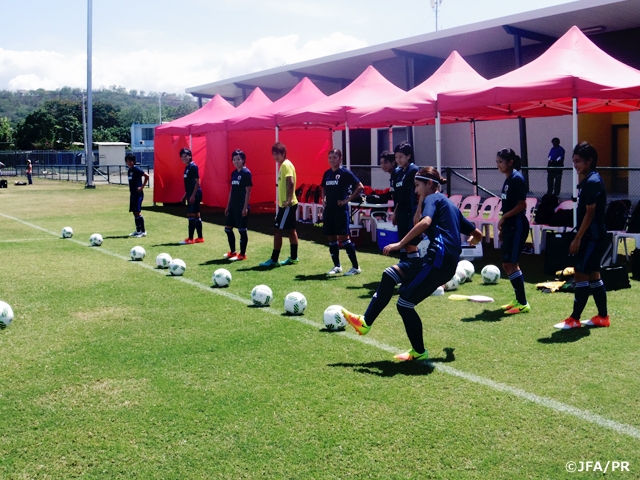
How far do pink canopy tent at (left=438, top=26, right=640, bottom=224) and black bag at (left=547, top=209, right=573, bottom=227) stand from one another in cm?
176

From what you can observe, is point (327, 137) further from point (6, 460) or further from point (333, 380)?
point (6, 460)

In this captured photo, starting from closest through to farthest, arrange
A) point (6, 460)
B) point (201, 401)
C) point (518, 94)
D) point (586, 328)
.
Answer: point (6, 460), point (201, 401), point (586, 328), point (518, 94)

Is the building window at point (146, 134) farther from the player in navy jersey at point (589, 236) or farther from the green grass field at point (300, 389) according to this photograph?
the player in navy jersey at point (589, 236)

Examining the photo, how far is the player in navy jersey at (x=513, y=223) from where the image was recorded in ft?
25.0

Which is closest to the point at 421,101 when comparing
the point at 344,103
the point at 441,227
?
the point at 344,103

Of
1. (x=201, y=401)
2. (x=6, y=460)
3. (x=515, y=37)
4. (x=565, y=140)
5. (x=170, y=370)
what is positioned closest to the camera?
(x=6, y=460)

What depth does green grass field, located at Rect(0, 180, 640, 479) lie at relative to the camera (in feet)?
13.1

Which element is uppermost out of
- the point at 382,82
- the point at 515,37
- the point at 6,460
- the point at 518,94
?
the point at 515,37

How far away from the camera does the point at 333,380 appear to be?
539cm

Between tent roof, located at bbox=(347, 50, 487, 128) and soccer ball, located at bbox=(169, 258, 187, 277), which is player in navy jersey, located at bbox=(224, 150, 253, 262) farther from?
tent roof, located at bbox=(347, 50, 487, 128)

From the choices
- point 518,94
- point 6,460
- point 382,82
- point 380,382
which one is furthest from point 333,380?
point 382,82

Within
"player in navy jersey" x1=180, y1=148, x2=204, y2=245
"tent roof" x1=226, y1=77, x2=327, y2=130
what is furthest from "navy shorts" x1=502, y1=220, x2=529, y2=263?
"tent roof" x1=226, y1=77, x2=327, y2=130

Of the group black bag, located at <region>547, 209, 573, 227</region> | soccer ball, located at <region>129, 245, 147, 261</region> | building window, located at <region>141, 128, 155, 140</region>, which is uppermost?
building window, located at <region>141, 128, 155, 140</region>

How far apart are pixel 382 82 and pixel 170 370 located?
1284 centimetres
